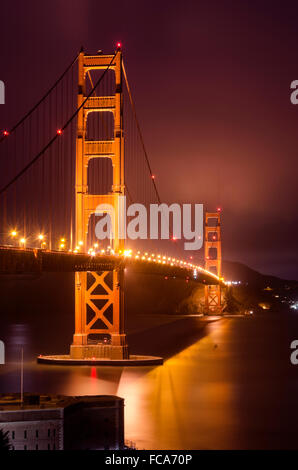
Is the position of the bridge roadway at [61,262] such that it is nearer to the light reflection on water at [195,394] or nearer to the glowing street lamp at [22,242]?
the glowing street lamp at [22,242]

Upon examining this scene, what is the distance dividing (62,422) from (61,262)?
50.5 ft

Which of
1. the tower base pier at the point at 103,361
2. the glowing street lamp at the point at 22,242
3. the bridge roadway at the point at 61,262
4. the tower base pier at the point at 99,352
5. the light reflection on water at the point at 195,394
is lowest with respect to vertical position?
the light reflection on water at the point at 195,394

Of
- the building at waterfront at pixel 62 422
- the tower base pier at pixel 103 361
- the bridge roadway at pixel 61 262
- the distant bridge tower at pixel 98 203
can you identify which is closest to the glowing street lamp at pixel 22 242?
the bridge roadway at pixel 61 262

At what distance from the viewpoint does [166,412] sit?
87.1 feet

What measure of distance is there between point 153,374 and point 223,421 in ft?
36.2

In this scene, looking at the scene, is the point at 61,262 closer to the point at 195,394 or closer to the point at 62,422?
the point at 195,394

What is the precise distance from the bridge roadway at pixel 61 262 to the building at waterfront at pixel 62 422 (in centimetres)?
788

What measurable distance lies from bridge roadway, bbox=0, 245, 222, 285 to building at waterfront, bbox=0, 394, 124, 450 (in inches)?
310

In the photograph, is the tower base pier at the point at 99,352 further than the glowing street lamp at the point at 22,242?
Yes

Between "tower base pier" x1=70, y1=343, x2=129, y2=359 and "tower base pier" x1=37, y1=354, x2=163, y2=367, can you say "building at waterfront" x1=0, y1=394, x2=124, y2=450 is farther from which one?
"tower base pier" x1=70, y1=343, x2=129, y2=359

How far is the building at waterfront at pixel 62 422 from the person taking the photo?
49.3ft
